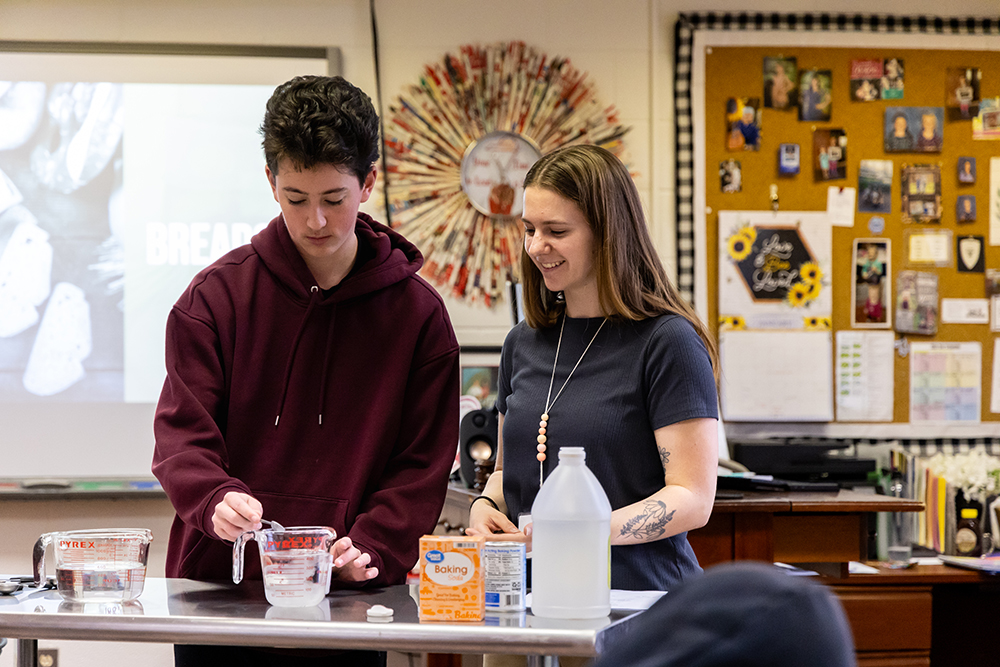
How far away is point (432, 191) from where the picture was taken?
3377mm

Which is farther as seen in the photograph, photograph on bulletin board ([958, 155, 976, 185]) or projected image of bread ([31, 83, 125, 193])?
photograph on bulletin board ([958, 155, 976, 185])

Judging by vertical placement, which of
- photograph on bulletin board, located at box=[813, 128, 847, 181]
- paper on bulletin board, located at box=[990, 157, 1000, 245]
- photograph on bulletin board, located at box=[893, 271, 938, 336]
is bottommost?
photograph on bulletin board, located at box=[893, 271, 938, 336]

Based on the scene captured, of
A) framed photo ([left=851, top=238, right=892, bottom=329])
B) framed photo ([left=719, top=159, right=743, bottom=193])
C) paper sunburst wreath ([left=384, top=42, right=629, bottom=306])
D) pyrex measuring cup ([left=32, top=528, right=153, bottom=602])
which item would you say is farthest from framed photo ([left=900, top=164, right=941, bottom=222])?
pyrex measuring cup ([left=32, top=528, right=153, bottom=602])

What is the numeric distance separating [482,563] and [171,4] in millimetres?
2778

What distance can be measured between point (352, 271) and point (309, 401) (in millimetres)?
228

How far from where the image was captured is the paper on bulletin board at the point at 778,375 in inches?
135

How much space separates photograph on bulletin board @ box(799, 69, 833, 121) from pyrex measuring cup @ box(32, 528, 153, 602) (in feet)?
9.48

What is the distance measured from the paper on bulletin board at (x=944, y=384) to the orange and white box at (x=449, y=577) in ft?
9.06

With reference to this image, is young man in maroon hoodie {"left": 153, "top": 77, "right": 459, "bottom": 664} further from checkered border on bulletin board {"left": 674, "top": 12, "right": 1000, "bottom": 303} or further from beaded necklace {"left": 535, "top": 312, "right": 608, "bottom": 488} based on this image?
checkered border on bulletin board {"left": 674, "top": 12, "right": 1000, "bottom": 303}

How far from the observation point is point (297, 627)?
1111 millimetres

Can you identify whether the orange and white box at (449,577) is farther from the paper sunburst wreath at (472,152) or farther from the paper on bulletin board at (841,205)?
the paper on bulletin board at (841,205)

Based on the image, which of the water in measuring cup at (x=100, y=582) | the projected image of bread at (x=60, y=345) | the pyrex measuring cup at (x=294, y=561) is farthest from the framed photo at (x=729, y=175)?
the water in measuring cup at (x=100, y=582)

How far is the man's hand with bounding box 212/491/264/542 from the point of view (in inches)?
46.6

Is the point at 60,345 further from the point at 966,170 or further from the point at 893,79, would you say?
the point at 966,170
